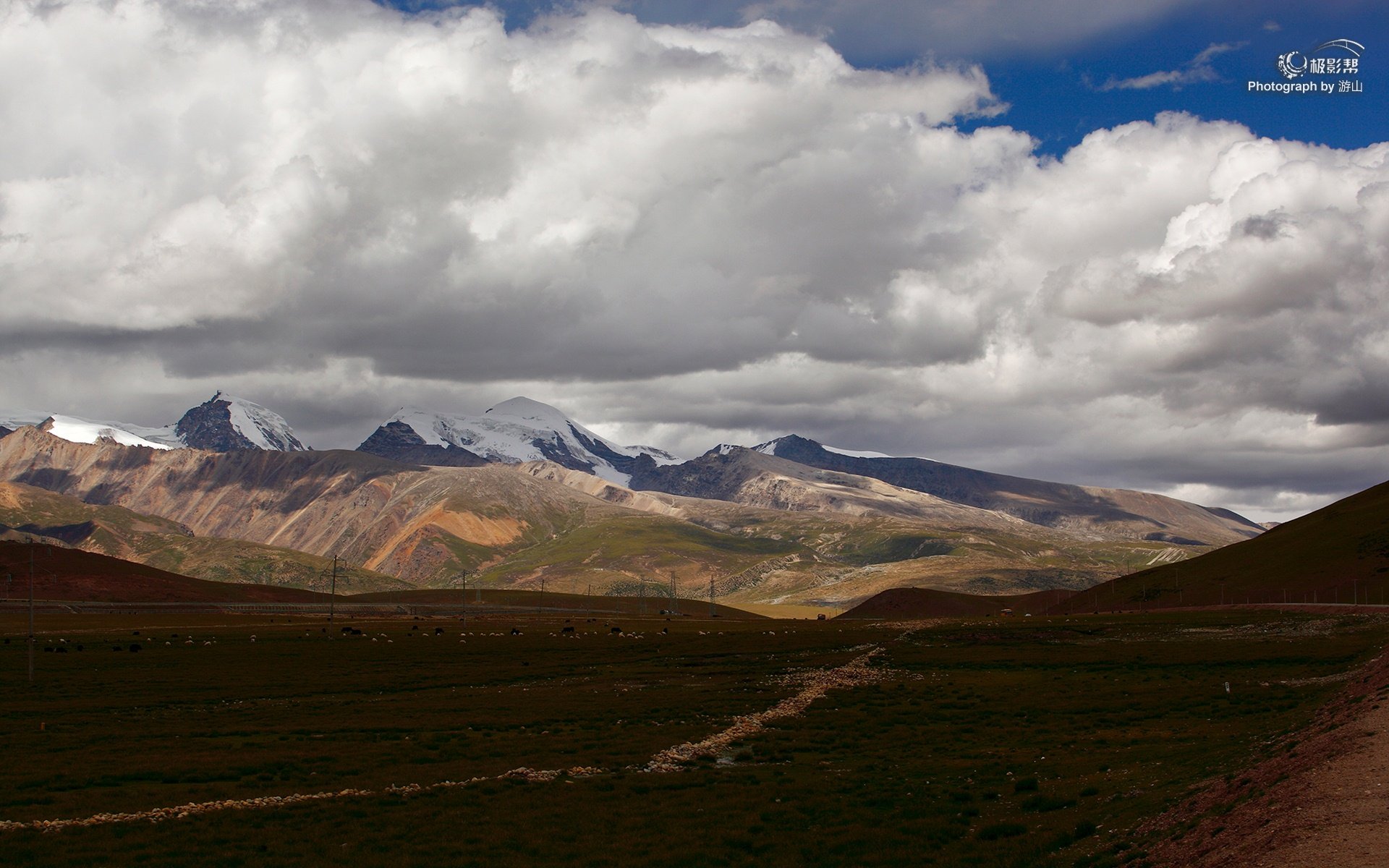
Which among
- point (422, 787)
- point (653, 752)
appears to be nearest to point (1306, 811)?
point (422, 787)

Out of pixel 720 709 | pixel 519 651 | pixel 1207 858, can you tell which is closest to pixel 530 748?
pixel 720 709

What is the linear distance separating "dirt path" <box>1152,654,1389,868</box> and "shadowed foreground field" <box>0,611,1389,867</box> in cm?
197

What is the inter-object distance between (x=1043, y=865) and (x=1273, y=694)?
42018 mm

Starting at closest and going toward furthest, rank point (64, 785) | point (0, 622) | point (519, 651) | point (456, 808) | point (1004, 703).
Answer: point (456, 808) < point (64, 785) < point (1004, 703) < point (519, 651) < point (0, 622)

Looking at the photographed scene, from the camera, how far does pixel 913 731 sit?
186ft

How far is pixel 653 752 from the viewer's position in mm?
51656

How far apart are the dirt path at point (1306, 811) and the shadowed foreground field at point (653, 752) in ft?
6.46

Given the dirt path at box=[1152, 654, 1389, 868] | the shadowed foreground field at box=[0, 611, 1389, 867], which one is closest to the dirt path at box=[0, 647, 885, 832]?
the shadowed foreground field at box=[0, 611, 1389, 867]

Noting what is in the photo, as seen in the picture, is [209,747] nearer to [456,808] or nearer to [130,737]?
[130,737]

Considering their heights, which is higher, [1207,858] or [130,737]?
[1207,858]

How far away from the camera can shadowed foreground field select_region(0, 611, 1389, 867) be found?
3266 centimetres

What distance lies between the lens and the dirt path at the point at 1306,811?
20.2 meters

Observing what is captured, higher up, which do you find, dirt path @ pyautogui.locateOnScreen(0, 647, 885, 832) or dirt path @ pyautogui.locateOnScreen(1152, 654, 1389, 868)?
dirt path @ pyautogui.locateOnScreen(1152, 654, 1389, 868)

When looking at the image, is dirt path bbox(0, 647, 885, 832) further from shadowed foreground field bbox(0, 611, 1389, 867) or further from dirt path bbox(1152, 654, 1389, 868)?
dirt path bbox(1152, 654, 1389, 868)
